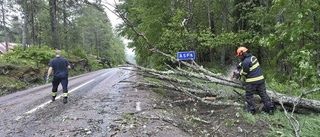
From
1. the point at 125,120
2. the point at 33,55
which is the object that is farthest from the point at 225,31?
the point at 33,55

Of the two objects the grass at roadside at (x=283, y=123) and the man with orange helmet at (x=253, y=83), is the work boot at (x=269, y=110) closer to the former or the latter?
the man with orange helmet at (x=253, y=83)

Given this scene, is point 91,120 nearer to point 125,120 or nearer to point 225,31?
point 125,120

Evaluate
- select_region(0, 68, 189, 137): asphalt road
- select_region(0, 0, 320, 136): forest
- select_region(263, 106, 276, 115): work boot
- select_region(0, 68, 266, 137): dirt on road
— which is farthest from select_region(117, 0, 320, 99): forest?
select_region(0, 68, 189, 137): asphalt road

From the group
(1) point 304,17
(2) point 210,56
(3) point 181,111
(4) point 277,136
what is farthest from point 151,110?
(2) point 210,56

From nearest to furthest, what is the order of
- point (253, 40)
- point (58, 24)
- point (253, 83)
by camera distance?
1. point (253, 83)
2. point (253, 40)
3. point (58, 24)

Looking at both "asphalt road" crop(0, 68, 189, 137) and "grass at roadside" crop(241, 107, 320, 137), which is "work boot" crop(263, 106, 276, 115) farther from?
"asphalt road" crop(0, 68, 189, 137)

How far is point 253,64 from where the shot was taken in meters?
6.43

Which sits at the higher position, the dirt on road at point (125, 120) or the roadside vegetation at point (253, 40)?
the roadside vegetation at point (253, 40)

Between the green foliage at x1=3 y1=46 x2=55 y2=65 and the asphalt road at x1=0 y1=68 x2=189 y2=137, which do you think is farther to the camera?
the green foliage at x1=3 y1=46 x2=55 y2=65

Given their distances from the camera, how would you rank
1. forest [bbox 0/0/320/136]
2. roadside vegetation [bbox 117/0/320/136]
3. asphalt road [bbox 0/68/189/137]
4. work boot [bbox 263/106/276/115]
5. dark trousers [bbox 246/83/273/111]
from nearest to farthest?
1. asphalt road [bbox 0/68/189/137]
2. work boot [bbox 263/106/276/115]
3. dark trousers [bbox 246/83/273/111]
4. roadside vegetation [bbox 117/0/320/136]
5. forest [bbox 0/0/320/136]

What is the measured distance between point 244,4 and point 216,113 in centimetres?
984

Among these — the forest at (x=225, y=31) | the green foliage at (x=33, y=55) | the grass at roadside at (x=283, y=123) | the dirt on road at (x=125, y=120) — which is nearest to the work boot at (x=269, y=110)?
the grass at roadside at (x=283, y=123)

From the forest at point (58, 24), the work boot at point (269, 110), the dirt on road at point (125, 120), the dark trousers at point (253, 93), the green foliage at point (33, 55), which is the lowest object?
the dirt on road at point (125, 120)

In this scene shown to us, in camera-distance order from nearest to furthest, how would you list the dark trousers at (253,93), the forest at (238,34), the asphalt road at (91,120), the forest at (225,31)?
1. the asphalt road at (91,120)
2. the dark trousers at (253,93)
3. the forest at (238,34)
4. the forest at (225,31)
